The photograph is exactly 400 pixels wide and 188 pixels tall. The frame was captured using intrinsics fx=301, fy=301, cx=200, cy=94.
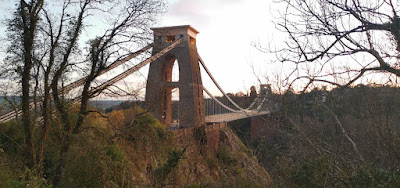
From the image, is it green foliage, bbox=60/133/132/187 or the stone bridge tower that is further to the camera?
the stone bridge tower

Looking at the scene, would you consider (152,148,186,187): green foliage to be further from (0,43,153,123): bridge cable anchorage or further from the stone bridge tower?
the stone bridge tower

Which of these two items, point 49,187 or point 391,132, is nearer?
point 391,132

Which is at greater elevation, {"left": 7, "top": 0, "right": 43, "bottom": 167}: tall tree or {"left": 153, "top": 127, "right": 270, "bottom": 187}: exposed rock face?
{"left": 7, "top": 0, "right": 43, "bottom": 167}: tall tree

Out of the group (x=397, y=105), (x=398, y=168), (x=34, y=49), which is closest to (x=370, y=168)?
(x=398, y=168)

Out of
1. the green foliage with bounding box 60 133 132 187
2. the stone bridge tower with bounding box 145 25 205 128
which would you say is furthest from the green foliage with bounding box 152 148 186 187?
the stone bridge tower with bounding box 145 25 205 128

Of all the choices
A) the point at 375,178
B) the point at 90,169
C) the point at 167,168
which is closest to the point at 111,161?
the point at 90,169

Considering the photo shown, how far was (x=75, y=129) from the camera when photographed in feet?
14.1

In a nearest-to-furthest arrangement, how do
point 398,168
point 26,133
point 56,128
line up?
point 398,168 < point 26,133 < point 56,128

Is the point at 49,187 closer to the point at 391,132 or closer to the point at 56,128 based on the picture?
the point at 56,128

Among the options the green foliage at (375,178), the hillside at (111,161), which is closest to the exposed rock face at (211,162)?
the hillside at (111,161)

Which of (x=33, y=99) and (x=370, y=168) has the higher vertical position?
(x=33, y=99)

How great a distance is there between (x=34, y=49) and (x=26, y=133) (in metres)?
1.07

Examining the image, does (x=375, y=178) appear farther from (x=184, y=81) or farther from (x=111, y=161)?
(x=184, y=81)

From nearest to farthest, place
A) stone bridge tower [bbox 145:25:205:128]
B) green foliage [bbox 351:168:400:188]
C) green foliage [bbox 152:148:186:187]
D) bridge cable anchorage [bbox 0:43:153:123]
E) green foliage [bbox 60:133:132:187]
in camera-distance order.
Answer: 1. green foliage [bbox 351:168:400:188]
2. green foliage [bbox 60:133:132:187]
3. bridge cable anchorage [bbox 0:43:153:123]
4. green foliage [bbox 152:148:186:187]
5. stone bridge tower [bbox 145:25:205:128]
